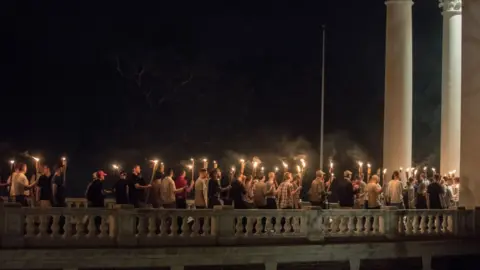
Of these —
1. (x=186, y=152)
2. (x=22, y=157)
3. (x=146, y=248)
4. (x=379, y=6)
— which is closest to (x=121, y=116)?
(x=186, y=152)

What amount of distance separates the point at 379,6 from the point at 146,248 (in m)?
46.0

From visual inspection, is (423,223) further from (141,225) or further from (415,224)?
(141,225)

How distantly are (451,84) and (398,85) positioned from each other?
4.74 meters

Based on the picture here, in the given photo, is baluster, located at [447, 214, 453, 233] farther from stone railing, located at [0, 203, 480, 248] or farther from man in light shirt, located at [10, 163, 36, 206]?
man in light shirt, located at [10, 163, 36, 206]

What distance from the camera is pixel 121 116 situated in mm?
57250

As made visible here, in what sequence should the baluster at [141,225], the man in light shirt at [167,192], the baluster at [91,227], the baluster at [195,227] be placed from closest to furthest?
the baluster at [91,227]
the baluster at [141,225]
the baluster at [195,227]
the man in light shirt at [167,192]

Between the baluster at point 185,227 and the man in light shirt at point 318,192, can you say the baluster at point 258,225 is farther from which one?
the man in light shirt at point 318,192

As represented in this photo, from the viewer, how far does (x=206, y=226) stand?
21984 mm

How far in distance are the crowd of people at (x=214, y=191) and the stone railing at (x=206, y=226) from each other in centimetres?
100

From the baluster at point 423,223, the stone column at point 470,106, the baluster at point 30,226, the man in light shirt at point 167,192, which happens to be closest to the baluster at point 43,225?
the baluster at point 30,226

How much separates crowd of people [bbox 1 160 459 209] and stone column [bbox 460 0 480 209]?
3.03 ft

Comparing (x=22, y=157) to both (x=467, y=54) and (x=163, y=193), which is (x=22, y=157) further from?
(x=467, y=54)

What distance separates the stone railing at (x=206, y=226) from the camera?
20.3 m

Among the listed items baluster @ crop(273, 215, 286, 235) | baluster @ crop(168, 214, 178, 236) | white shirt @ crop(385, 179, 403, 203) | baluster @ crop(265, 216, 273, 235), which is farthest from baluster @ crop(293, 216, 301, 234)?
white shirt @ crop(385, 179, 403, 203)
